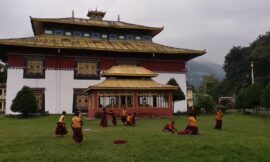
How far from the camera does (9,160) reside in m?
10.6

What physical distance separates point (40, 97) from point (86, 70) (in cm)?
471

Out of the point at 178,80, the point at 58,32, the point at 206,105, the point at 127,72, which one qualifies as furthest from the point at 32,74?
the point at 206,105

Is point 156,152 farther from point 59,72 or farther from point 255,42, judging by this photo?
point 255,42

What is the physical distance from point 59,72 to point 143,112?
1001 cm

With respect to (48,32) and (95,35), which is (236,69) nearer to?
(95,35)

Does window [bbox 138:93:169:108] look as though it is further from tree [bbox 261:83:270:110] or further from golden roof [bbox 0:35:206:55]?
tree [bbox 261:83:270:110]

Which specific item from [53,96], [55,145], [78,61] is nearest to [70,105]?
[53,96]

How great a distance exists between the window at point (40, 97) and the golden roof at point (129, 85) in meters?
7.06

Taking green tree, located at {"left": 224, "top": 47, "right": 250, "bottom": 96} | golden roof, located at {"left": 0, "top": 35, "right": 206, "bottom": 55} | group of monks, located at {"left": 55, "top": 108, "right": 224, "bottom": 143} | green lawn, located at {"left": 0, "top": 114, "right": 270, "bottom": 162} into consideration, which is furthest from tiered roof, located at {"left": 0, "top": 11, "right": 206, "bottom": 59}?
green tree, located at {"left": 224, "top": 47, "right": 250, "bottom": 96}

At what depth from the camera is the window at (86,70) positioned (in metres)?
33.8

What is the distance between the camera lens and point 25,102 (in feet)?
96.1

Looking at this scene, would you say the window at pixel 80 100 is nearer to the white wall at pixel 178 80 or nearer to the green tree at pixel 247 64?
the white wall at pixel 178 80

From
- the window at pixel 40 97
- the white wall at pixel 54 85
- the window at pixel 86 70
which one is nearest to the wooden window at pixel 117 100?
the white wall at pixel 54 85

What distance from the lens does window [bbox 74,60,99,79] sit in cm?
3375
